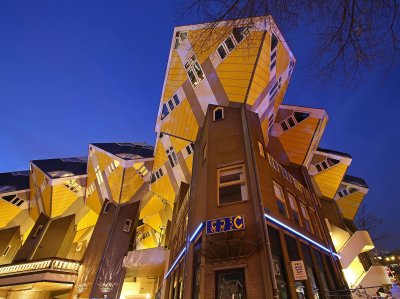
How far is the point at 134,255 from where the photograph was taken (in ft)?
69.9

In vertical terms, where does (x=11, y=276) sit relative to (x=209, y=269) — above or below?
above

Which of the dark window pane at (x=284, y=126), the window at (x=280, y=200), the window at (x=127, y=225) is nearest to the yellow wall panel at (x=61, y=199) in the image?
the window at (x=127, y=225)

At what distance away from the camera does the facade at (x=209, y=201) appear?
9172 mm

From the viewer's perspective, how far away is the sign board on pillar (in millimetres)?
8992

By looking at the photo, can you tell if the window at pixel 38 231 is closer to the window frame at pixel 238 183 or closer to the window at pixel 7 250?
the window at pixel 7 250

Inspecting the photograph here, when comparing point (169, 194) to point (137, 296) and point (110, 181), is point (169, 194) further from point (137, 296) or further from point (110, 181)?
point (137, 296)

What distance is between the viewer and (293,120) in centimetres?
2097

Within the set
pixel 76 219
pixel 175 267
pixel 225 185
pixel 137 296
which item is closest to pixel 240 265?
pixel 225 185

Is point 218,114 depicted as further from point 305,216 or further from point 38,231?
point 38,231

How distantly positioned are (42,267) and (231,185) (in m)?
19.0

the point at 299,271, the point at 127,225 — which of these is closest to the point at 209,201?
the point at 299,271

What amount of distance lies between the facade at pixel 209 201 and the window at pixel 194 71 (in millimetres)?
104

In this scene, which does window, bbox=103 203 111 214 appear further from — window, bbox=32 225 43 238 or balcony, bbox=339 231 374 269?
balcony, bbox=339 231 374 269

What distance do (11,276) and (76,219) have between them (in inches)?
358
